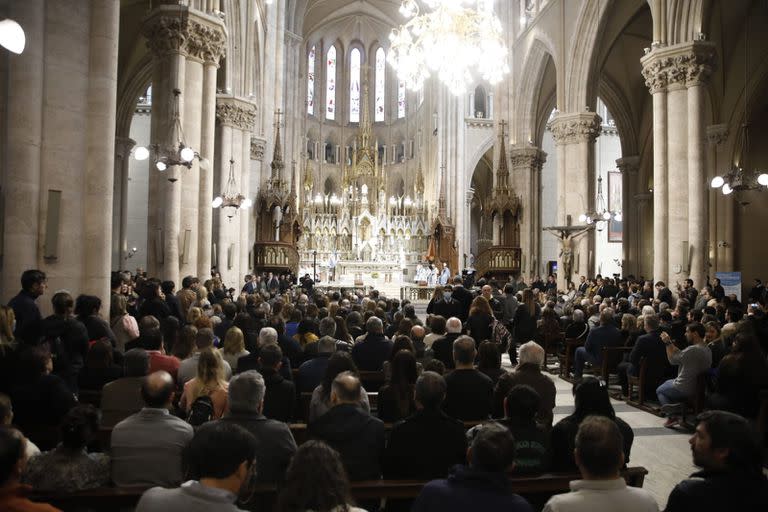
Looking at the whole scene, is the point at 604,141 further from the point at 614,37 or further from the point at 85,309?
the point at 85,309

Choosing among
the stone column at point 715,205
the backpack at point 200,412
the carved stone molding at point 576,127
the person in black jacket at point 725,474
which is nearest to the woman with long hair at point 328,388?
the backpack at point 200,412

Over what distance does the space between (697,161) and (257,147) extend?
16093 mm

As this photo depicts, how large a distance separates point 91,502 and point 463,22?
13.2 meters

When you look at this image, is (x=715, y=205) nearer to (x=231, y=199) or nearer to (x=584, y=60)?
(x=584, y=60)

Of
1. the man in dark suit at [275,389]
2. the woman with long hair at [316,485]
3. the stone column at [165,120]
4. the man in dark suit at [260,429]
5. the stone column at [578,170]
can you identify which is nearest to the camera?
the woman with long hair at [316,485]

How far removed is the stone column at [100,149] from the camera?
29.3 feet

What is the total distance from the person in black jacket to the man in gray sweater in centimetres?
190

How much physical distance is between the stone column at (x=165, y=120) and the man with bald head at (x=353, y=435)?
970cm

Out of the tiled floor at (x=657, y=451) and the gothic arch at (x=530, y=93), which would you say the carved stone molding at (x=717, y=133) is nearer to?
the gothic arch at (x=530, y=93)

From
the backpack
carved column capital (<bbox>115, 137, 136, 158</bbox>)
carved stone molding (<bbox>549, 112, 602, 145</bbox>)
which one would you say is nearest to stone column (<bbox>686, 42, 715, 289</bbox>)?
carved stone molding (<bbox>549, 112, 602, 145</bbox>)

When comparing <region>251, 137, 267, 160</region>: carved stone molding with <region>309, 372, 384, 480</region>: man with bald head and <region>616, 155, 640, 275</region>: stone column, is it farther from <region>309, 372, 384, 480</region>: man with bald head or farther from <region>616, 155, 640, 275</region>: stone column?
<region>309, 372, 384, 480</region>: man with bald head

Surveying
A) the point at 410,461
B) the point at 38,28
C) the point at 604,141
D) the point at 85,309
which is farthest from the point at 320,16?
the point at 410,461

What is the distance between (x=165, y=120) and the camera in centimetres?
1289

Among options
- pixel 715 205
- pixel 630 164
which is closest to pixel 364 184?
pixel 630 164
